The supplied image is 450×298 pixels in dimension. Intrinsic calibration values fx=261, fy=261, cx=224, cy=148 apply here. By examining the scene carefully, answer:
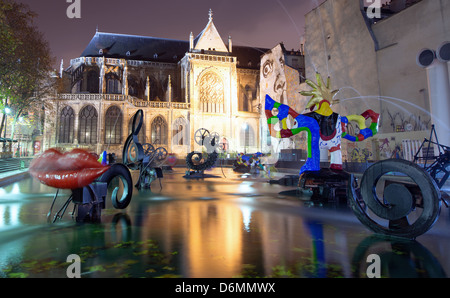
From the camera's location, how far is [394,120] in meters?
20.3

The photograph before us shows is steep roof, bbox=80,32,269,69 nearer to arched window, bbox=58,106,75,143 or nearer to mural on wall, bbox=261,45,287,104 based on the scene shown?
mural on wall, bbox=261,45,287,104

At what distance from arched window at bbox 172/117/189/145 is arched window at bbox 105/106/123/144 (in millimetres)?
8086

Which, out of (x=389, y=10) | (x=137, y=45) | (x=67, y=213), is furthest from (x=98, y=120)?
(x=389, y=10)

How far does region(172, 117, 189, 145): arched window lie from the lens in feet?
139

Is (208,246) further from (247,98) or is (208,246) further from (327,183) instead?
(247,98)

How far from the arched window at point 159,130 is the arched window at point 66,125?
38.2 feet

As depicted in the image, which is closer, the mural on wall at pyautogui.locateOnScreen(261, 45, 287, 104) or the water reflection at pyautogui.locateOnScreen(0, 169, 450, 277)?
the water reflection at pyautogui.locateOnScreen(0, 169, 450, 277)

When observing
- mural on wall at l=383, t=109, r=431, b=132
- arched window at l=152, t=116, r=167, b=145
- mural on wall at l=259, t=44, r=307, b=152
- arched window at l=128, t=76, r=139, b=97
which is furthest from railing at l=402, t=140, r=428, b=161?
arched window at l=128, t=76, r=139, b=97

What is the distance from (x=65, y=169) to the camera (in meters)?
5.11

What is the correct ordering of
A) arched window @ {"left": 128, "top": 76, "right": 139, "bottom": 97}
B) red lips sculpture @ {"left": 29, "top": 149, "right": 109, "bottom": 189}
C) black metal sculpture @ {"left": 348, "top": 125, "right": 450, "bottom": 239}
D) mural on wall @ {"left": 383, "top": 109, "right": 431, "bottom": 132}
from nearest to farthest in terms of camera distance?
black metal sculpture @ {"left": 348, "top": 125, "right": 450, "bottom": 239} < red lips sculpture @ {"left": 29, "top": 149, "right": 109, "bottom": 189} < mural on wall @ {"left": 383, "top": 109, "right": 431, "bottom": 132} < arched window @ {"left": 128, "top": 76, "right": 139, "bottom": 97}

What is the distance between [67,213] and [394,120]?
73.1 ft

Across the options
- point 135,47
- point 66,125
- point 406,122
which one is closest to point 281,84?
point 406,122

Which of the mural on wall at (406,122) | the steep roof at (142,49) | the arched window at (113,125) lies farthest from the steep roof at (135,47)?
the mural on wall at (406,122)

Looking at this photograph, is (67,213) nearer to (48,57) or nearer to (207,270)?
(207,270)
